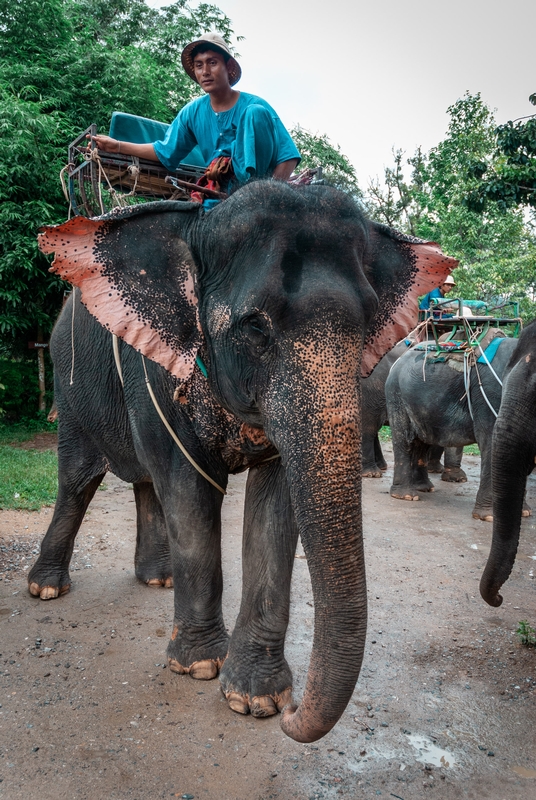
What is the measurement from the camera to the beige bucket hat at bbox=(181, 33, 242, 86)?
2.98 metres

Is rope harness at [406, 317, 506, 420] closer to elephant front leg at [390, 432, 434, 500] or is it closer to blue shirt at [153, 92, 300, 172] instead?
elephant front leg at [390, 432, 434, 500]

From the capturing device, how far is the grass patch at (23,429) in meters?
11.3

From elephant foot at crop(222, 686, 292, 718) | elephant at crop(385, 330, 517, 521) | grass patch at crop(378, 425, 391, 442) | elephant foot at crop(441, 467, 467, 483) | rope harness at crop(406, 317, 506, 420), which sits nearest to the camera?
elephant foot at crop(222, 686, 292, 718)

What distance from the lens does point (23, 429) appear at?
40.0ft

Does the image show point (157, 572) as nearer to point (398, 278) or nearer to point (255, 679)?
point (255, 679)

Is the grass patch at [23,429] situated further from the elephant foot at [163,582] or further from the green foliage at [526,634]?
the green foliage at [526,634]

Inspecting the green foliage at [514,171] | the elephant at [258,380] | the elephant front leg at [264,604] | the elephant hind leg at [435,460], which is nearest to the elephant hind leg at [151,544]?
the elephant at [258,380]

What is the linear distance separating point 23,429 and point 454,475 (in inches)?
304

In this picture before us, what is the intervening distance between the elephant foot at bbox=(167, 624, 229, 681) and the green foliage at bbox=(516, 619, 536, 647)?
163 centimetres

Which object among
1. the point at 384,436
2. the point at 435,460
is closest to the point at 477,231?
the point at 384,436

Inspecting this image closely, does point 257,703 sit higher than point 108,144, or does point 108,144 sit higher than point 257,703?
point 108,144

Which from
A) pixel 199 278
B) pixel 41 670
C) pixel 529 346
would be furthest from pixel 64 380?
pixel 529 346

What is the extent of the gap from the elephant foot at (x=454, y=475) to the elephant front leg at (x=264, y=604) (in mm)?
6305

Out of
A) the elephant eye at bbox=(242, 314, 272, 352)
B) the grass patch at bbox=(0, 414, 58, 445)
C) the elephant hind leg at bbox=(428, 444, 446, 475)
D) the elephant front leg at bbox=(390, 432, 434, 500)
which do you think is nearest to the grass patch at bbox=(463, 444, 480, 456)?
the elephant hind leg at bbox=(428, 444, 446, 475)
